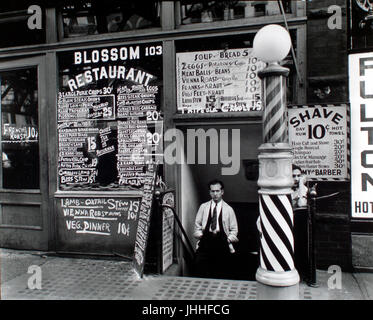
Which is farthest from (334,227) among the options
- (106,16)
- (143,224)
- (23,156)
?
(23,156)

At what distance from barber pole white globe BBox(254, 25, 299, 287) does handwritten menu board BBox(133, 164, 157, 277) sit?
2.29 m

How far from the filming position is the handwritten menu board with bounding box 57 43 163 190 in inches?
246

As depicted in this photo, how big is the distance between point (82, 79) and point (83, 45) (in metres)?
0.57

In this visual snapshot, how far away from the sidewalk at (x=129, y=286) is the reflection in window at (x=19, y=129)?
5.62 feet

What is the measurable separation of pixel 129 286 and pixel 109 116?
111 inches

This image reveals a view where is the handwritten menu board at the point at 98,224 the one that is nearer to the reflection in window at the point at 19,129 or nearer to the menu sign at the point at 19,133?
the reflection in window at the point at 19,129

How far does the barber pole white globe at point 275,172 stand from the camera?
11.1 feet

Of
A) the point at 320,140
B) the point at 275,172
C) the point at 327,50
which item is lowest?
the point at 275,172

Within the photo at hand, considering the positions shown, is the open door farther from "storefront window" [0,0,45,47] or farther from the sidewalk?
the sidewalk

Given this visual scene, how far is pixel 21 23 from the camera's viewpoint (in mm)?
6820

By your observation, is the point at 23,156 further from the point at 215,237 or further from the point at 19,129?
the point at 215,237

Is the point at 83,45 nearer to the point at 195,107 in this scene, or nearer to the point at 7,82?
the point at 7,82

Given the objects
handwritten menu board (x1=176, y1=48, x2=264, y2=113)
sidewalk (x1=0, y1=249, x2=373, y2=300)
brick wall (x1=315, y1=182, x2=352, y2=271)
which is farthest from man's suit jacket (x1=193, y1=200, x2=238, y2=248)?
handwritten menu board (x1=176, y1=48, x2=264, y2=113)
